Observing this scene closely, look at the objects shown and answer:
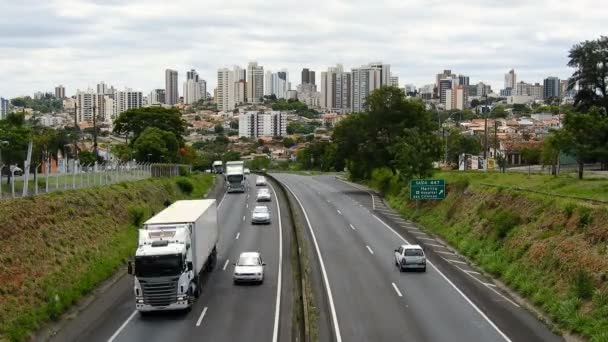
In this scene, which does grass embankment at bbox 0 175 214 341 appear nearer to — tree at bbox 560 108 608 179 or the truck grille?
the truck grille

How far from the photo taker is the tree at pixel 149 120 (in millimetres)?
113750

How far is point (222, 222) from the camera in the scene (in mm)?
57000

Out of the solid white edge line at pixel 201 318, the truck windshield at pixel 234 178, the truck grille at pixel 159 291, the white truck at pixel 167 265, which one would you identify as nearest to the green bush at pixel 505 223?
the white truck at pixel 167 265

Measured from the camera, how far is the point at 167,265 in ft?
85.7

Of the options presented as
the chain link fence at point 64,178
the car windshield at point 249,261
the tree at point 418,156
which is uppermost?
the tree at point 418,156

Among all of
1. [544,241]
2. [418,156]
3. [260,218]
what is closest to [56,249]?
[544,241]

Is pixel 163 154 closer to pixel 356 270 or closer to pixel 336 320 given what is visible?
pixel 356 270

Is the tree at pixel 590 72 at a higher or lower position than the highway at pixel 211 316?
Answer: higher

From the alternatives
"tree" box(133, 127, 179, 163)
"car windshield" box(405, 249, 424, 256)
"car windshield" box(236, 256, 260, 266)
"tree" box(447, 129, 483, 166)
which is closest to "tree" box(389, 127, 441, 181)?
"car windshield" box(405, 249, 424, 256)

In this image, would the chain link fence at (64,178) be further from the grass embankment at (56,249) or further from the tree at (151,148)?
the tree at (151,148)

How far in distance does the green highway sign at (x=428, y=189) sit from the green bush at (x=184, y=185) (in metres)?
30.3

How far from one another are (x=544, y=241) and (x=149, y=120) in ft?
291

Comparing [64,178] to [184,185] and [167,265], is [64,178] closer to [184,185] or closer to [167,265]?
[167,265]

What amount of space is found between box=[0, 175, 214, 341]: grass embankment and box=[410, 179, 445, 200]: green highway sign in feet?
68.3
